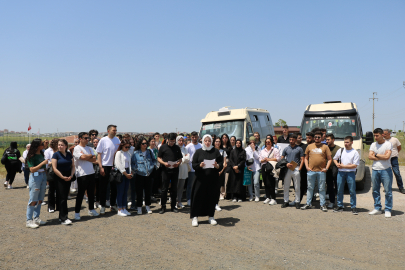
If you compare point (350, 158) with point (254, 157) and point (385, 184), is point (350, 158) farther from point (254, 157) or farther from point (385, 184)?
point (254, 157)

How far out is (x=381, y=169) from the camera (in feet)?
24.6

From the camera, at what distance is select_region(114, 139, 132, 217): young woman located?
25.3 feet

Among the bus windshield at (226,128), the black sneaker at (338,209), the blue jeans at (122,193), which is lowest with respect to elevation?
the black sneaker at (338,209)

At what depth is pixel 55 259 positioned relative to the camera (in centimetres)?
496

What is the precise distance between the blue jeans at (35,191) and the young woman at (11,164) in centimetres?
689

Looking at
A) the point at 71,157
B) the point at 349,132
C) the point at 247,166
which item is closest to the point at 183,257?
the point at 71,157

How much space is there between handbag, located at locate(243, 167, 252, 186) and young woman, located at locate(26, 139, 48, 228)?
536 centimetres

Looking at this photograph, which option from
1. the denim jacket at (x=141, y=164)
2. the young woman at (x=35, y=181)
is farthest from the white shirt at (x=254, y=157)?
the young woman at (x=35, y=181)

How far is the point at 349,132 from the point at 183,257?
858 centimetres

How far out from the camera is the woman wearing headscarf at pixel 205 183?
274 inches

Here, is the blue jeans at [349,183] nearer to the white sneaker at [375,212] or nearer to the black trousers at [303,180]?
Answer: the white sneaker at [375,212]

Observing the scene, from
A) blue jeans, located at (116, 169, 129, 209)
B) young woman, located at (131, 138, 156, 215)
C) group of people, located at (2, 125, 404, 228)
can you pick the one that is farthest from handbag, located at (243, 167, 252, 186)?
blue jeans, located at (116, 169, 129, 209)

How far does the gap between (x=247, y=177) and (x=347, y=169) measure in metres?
2.80

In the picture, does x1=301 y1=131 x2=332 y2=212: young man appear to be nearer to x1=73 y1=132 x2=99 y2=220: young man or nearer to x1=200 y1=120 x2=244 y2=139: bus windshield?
x1=200 y1=120 x2=244 y2=139: bus windshield
